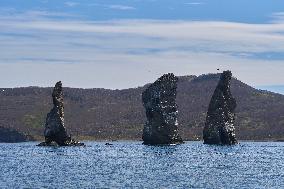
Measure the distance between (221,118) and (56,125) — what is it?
137 feet

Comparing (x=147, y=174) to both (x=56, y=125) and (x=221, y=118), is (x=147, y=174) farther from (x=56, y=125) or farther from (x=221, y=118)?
(x=221, y=118)

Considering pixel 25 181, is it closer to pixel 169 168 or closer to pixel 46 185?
pixel 46 185

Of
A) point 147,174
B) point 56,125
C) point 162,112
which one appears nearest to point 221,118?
point 162,112

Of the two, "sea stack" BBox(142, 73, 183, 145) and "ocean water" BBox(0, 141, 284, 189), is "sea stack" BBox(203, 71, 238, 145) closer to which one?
"sea stack" BBox(142, 73, 183, 145)

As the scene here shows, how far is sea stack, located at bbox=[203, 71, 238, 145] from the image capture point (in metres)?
185

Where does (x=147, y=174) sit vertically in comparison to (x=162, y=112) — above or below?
below

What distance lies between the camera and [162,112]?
182 m

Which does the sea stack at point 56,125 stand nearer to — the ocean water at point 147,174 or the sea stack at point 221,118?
the sea stack at point 221,118

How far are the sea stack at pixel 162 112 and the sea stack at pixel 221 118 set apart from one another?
8.97 metres

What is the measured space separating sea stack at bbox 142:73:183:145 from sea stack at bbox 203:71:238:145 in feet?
29.4

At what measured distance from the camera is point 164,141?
598ft

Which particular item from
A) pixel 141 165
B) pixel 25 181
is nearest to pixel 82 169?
pixel 141 165

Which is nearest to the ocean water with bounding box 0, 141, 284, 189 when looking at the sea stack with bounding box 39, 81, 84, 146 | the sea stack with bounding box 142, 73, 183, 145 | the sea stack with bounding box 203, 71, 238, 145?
the sea stack with bounding box 39, 81, 84, 146

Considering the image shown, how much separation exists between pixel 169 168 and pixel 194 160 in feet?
65.4
